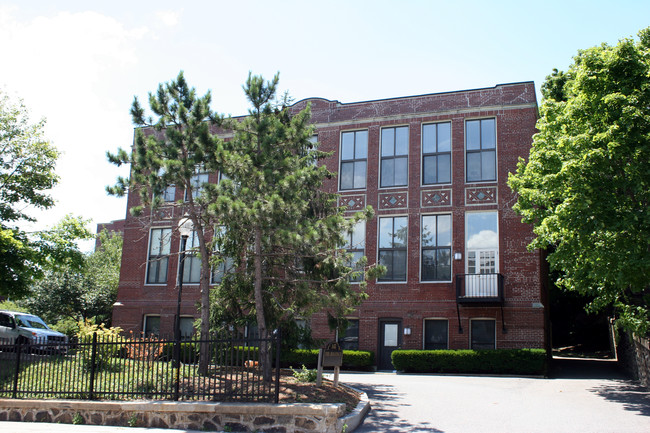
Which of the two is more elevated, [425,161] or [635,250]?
[425,161]

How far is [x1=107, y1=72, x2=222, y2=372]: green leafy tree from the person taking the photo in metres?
12.6

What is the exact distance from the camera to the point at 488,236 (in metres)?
22.7

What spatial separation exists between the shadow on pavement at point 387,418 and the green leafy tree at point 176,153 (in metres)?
3.66

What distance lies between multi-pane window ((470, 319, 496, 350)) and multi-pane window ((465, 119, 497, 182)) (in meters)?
5.56

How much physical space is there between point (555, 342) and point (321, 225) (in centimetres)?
3435

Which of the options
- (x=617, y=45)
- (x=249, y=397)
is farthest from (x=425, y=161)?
(x=249, y=397)

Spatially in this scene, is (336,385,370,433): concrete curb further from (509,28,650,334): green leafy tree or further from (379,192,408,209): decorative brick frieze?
(379,192,408,209): decorative brick frieze

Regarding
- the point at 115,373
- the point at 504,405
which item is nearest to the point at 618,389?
the point at 504,405

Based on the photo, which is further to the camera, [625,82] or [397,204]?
[397,204]

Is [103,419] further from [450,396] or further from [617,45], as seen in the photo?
[617,45]

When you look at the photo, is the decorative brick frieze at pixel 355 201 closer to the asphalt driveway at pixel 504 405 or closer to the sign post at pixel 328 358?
the asphalt driveway at pixel 504 405

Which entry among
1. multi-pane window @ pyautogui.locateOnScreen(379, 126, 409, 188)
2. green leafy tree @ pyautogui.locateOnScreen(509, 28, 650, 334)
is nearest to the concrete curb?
green leafy tree @ pyautogui.locateOnScreen(509, 28, 650, 334)

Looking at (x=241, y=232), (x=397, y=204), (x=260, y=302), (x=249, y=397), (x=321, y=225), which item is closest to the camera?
(x=249, y=397)

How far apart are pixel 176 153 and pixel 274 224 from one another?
9.76ft
